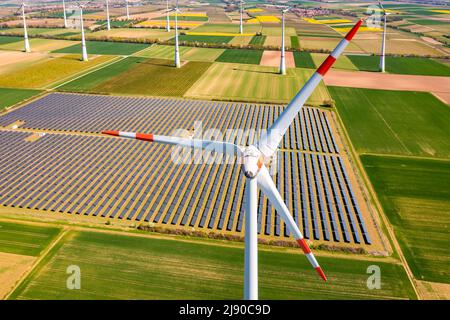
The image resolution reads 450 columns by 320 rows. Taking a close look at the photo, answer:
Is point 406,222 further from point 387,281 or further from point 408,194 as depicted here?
point 387,281

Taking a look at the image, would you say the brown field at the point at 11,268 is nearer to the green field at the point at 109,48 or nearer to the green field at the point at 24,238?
the green field at the point at 24,238

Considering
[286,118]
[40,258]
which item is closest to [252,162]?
[286,118]

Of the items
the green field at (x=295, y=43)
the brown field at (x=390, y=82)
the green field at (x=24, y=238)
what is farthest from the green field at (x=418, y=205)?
the green field at (x=295, y=43)

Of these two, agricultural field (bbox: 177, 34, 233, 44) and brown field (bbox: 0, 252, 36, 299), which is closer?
brown field (bbox: 0, 252, 36, 299)

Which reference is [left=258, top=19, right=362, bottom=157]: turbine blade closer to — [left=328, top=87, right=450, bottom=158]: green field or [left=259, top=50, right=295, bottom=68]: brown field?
[left=328, top=87, right=450, bottom=158]: green field

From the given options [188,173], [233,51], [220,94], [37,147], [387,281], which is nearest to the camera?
[387,281]

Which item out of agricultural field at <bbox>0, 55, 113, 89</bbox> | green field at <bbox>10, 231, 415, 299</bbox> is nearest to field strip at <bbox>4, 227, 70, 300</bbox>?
green field at <bbox>10, 231, 415, 299</bbox>
